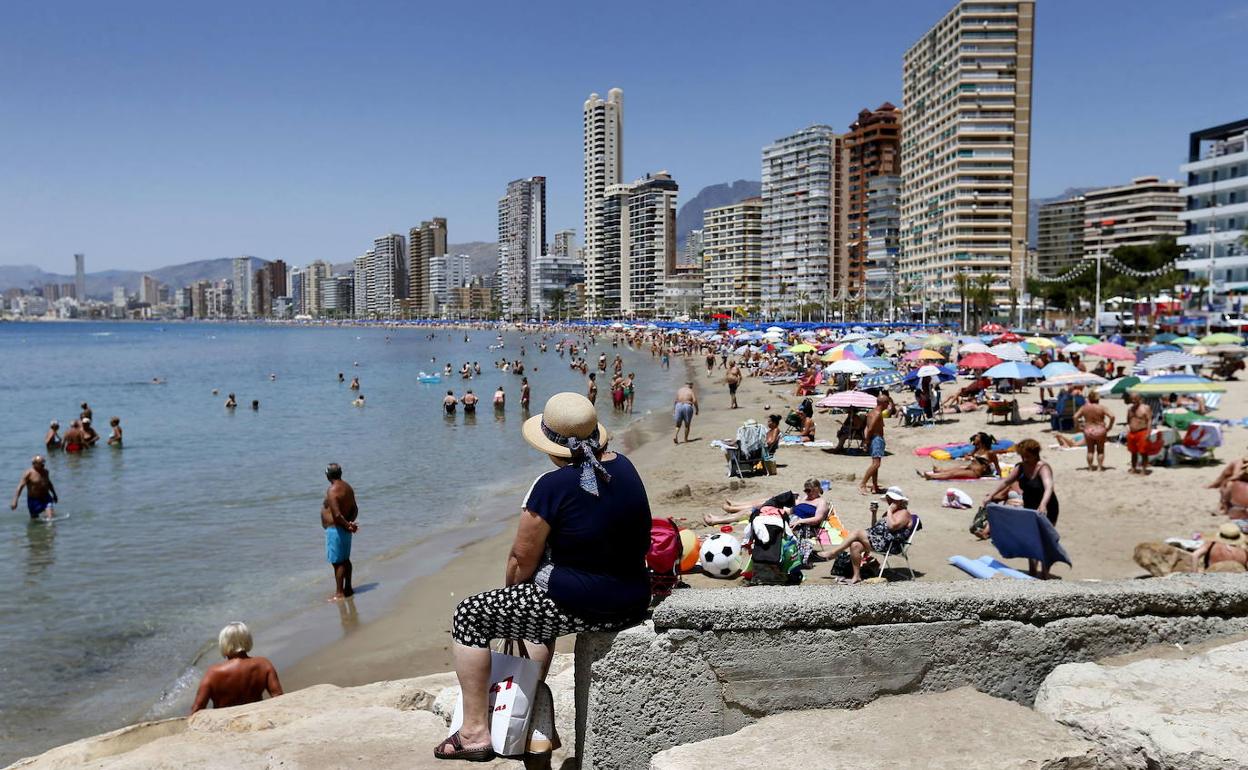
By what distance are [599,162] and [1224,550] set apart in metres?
197

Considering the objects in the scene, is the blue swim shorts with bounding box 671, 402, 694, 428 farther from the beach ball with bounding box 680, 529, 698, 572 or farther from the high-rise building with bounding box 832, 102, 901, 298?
the high-rise building with bounding box 832, 102, 901, 298

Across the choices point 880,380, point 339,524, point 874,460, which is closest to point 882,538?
point 874,460

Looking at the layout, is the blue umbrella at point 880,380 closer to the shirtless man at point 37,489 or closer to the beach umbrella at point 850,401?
the beach umbrella at point 850,401

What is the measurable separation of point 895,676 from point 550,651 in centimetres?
134

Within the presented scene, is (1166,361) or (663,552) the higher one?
(1166,361)

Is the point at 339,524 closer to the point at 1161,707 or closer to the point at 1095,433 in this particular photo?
the point at 1161,707

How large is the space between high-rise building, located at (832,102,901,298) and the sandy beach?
11423 centimetres

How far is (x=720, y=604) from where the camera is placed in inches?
123

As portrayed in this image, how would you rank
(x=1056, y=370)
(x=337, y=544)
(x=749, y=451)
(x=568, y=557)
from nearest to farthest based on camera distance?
(x=568, y=557) → (x=337, y=544) → (x=749, y=451) → (x=1056, y=370)

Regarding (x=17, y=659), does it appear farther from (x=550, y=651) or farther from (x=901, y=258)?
(x=901, y=258)

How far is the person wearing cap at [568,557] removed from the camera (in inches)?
119

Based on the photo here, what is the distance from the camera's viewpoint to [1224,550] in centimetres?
721

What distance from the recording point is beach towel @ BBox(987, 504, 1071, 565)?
719cm

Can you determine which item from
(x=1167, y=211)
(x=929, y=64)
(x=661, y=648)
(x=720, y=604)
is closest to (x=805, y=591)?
(x=720, y=604)
